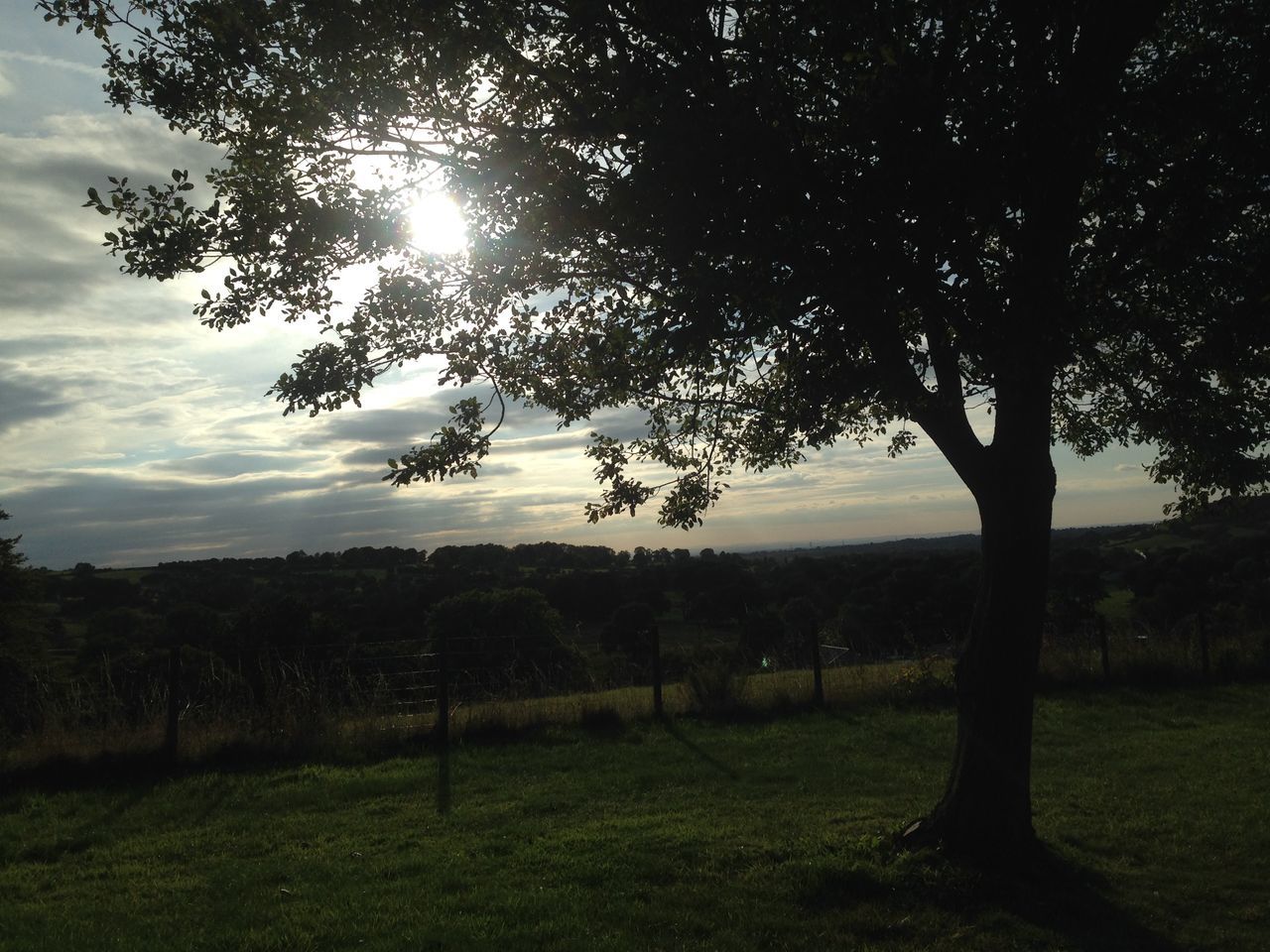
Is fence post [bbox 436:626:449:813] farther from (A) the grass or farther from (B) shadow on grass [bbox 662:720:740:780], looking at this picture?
(B) shadow on grass [bbox 662:720:740:780]

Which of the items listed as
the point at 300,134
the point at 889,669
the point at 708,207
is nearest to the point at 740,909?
the point at 708,207

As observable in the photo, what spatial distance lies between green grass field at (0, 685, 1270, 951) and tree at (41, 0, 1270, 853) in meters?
1.11

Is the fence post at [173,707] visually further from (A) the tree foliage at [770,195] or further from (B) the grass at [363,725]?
(A) the tree foliage at [770,195]

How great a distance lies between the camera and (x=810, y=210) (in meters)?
5.32

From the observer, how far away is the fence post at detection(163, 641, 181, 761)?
1146 centimetres

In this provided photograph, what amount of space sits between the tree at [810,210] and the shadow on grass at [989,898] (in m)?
0.37

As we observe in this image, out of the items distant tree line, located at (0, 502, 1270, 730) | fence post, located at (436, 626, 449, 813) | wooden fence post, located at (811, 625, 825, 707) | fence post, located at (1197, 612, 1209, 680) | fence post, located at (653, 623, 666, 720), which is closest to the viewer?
fence post, located at (436, 626, 449, 813)

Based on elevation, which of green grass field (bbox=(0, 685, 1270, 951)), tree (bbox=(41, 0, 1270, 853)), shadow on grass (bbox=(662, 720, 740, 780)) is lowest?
shadow on grass (bbox=(662, 720, 740, 780))

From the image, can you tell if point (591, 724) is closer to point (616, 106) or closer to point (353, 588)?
point (616, 106)

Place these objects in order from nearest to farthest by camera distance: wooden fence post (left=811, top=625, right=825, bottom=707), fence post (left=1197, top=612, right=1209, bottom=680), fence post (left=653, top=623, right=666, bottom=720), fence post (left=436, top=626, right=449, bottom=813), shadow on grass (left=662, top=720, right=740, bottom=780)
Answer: shadow on grass (left=662, top=720, right=740, bottom=780)
fence post (left=436, top=626, right=449, bottom=813)
fence post (left=653, top=623, right=666, bottom=720)
wooden fence post (left=811, top=625, right=825, bottom=707)
fence post (left=1197, top=612, right=1209, bottom=680)

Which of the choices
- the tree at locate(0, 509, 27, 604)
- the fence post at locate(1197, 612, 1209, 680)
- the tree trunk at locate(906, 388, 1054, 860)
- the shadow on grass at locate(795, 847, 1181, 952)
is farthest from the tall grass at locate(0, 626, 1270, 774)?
the tree at locate(0, 509, 27, 604)

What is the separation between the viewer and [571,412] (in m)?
8.19

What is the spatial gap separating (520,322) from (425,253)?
1.04 metres

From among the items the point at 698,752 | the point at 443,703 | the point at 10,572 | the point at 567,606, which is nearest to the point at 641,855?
the point at 698,752
